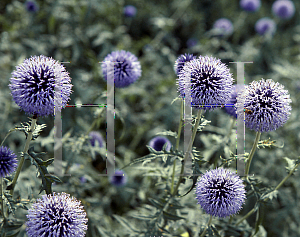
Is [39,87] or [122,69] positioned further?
[122,69]

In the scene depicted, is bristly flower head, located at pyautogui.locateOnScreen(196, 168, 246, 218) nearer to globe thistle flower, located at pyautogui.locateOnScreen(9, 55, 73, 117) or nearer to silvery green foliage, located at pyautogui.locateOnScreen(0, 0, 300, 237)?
silvery green foliage, located at pyautogui.locateOnScreen(0, 0, 300, 237)

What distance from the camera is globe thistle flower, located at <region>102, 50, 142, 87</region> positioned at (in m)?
3.36

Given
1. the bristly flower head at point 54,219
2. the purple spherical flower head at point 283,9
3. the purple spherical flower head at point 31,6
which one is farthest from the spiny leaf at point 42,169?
the purple spherical flower head at point 283,9

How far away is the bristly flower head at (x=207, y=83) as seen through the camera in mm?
2330

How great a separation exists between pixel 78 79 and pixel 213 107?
327cm

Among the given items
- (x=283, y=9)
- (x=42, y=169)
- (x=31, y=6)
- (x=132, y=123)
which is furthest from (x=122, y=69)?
(x=283, y=9)

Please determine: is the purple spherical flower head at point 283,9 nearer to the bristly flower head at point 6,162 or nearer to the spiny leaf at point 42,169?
the spiny leaf at point 42,169

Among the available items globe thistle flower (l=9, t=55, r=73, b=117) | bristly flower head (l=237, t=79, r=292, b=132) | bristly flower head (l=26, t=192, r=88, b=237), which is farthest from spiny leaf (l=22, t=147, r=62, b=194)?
bristly flower head (l=237, t=79, r=292, b=132)

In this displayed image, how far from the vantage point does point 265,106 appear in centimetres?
236

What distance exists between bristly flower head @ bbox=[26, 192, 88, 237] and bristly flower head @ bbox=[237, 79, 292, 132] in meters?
1.61

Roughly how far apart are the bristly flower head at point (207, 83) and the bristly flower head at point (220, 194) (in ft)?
2.02

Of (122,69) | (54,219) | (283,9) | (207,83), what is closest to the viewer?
(54,219)

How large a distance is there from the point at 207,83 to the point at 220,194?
936mm

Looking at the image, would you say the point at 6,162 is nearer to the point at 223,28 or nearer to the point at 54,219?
the point at 54,219
